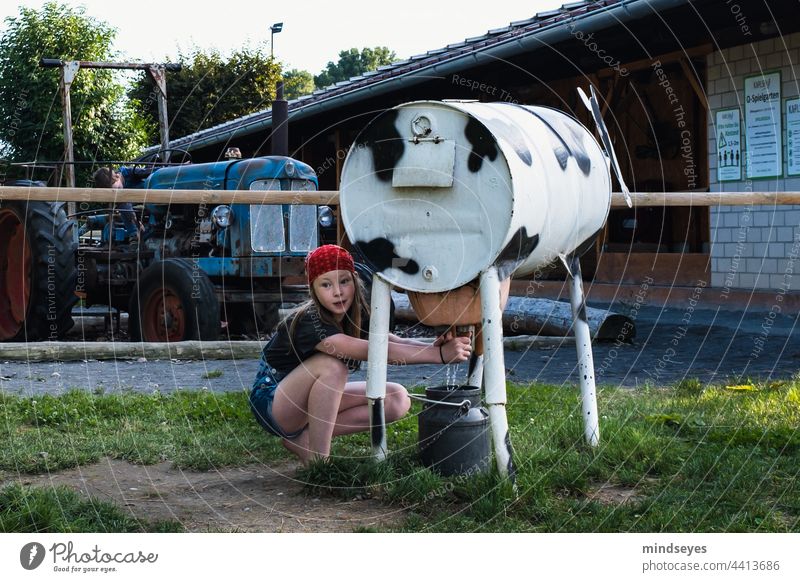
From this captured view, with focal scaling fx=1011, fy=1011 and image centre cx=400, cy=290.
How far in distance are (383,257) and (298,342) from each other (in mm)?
584

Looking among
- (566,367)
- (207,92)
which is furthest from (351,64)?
(566,367)

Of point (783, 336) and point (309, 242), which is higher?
point (309, 242)

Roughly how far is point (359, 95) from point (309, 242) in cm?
408

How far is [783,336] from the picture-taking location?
884 cm

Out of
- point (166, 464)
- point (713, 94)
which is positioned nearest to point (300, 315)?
point (166, 464)

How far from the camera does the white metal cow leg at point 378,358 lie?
12.5 feet

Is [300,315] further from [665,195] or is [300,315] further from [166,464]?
[665,195]

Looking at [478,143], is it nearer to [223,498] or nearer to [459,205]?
[459,205]

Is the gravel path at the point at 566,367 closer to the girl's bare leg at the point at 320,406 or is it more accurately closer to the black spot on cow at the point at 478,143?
the girl's bare leg at the point at 320,406

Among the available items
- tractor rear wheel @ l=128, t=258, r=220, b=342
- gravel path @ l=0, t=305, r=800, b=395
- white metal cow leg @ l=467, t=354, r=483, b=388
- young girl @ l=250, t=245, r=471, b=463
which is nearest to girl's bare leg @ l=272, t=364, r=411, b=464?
young girl @ l=250, t=245, r=471, b=463

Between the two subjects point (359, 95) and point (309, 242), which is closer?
point (309, 242)

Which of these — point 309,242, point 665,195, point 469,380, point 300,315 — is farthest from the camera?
point 309,242

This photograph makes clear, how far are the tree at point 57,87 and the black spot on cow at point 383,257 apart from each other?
10.1 m

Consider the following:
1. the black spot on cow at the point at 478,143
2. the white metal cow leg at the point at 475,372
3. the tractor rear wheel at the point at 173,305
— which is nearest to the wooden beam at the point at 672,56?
the tractor rear wheel at the point at 173,305
